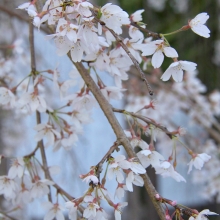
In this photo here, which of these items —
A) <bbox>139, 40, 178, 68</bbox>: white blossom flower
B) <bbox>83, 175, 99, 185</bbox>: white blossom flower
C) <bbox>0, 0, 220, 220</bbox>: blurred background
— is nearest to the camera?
<bbox>83, 175, 99, 185</bbox>: white blossom flower

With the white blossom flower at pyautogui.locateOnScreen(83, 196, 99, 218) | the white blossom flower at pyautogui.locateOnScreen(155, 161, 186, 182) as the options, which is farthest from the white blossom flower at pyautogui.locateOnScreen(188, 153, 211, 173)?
the white blossom flower at pyautogui.locateOnScreen(83, 196, 99, 218)

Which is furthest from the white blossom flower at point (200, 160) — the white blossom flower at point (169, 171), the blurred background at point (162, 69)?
the blurred background at point (162, 69)

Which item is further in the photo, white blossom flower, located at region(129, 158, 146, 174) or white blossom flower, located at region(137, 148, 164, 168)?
white blossom flower, located at region(137, 148, 164, 168)

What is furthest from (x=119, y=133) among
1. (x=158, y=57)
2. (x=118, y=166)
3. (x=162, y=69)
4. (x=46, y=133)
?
(x=162, y=69)

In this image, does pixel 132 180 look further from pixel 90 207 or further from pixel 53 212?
pixel 53 212

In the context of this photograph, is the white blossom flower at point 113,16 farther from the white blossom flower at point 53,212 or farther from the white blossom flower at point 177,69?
the white blossom flower at point 53,212

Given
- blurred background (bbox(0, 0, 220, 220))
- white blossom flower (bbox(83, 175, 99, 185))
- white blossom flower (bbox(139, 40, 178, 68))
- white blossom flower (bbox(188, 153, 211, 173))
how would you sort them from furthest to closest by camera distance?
1. blurred background (bbox(0, 0, 220, 220))
2. white blossom flower (bbox(188, 153, 211, 173))
3. white blossom flower (bbox(139, 40, 178, 68))
4. white blossom flower (bbox(83, 175, 99, 185))

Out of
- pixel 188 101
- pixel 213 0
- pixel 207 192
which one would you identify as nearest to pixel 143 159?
pixel 207 192

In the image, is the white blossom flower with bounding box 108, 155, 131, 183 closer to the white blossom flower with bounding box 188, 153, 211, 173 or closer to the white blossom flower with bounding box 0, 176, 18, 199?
the white blossom flower with bounding box 188, 153, 211, 173
